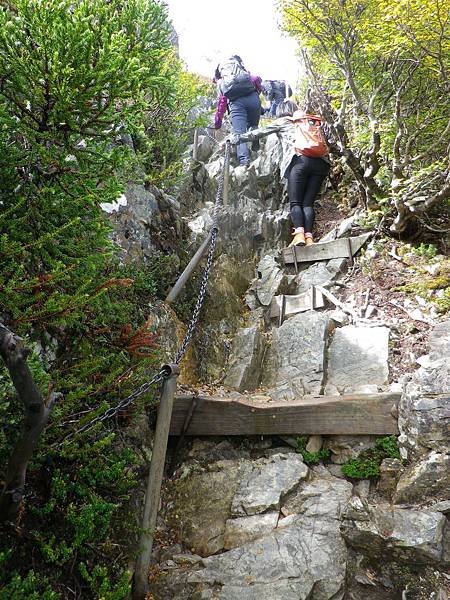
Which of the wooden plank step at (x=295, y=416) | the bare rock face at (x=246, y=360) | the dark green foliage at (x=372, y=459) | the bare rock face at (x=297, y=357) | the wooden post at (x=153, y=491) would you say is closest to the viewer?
the wooden post at (x=153, y=491)

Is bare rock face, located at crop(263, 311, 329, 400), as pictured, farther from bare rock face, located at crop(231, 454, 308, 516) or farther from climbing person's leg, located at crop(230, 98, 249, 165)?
climbing person's leg, located at crop(230, 98, 249, 165)

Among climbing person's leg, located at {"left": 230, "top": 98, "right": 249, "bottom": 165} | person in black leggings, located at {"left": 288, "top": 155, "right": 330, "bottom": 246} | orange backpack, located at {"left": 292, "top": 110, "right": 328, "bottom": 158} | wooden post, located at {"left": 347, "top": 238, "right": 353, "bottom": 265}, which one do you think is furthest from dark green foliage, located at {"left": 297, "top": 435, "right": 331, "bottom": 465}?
climbing person's leg, located at {"left": 230, "top": 98, "right": 249, "bottom": 165}

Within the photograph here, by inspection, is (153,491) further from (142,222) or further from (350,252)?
(350,252)

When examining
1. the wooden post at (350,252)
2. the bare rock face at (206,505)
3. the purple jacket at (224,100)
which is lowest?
the bare rock face at (206,505)

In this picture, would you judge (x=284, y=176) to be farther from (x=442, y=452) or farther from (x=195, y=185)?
(x=442, y=452)

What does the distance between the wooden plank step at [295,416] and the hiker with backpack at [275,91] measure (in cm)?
1745

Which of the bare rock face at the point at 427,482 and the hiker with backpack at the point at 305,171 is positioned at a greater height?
the hiker with backpack at the point at 305,171

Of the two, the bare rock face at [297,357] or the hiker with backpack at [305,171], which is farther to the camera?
the hiker with backpack at [305,171]

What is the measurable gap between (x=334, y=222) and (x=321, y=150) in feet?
6.74

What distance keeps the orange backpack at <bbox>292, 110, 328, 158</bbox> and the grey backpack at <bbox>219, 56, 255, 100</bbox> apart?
3751 mm

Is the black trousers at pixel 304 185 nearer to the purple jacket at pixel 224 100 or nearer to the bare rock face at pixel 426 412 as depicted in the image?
the purple jacket at pixel 224 100

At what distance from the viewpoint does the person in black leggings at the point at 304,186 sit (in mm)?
10484

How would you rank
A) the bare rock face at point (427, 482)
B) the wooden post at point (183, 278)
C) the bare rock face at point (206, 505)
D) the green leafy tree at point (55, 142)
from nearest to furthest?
the green leafy tree at point (55, 142) → the bare rock face at point (427, 482) → the bare rock face at point (206, 505) → the wooden post at point (183, 278)

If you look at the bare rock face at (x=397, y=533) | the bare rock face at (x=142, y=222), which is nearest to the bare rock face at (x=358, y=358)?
the bare rock face at (x=397, y=533)
